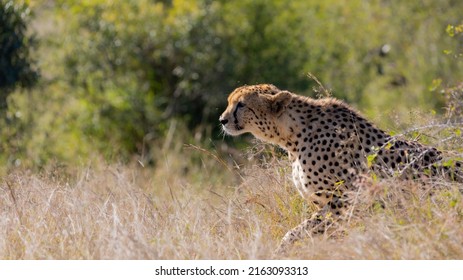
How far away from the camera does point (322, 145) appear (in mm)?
6660

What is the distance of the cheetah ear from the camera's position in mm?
6852

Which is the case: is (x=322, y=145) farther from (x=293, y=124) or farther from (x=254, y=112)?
(x=254, y=112)

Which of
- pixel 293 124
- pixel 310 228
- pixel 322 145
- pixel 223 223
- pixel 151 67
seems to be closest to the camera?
pixel 310 228

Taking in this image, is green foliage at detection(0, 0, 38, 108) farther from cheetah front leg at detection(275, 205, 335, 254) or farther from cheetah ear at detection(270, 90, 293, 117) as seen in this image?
cheetah front leg at detection(275, 205, 335, 254)

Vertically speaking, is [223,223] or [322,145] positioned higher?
[322,145]

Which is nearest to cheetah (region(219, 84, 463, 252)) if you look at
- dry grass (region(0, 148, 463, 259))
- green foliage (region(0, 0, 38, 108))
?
dry grass (region(0, 148, 463, 259))

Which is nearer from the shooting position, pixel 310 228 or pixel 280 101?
pixel 310 228

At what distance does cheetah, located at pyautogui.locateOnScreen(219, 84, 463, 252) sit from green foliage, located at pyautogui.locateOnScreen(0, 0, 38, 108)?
4.20m

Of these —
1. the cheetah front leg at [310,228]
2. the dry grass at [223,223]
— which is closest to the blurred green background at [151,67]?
the dry grass at [223,223]

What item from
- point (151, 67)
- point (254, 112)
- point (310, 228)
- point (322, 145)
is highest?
point (254, 112)

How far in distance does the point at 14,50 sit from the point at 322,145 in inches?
204

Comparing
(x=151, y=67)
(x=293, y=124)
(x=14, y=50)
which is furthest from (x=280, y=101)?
(x=151, y=67)

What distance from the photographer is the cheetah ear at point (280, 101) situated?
6852 mm
